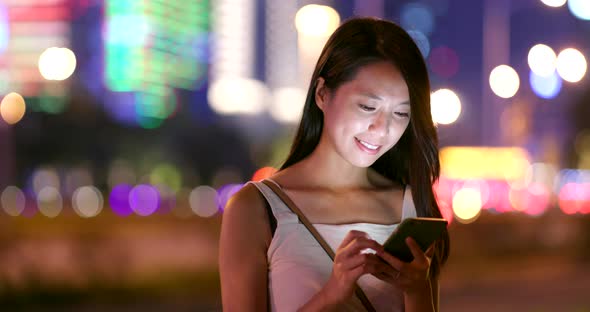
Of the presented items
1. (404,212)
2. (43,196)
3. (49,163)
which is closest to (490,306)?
(404,212)

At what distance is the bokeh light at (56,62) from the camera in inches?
946

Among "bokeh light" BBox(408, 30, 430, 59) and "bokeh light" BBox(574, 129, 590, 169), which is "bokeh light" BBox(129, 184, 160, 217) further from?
"bokeh light" BBox(408, 30, 430, 59)

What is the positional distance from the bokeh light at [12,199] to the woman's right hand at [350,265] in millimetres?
37162

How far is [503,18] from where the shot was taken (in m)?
24.7

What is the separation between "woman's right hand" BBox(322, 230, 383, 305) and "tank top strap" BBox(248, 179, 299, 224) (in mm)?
281

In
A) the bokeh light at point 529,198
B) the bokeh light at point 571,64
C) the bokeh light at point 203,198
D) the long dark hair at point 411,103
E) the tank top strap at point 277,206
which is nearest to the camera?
the tank top strap at point 277,206

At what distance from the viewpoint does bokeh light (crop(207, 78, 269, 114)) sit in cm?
3169

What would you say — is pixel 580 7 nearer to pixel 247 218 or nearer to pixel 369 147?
pixel 369 147

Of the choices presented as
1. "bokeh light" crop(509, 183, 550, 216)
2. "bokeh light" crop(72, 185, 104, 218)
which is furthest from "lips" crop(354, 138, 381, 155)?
"bokeh light" crop(72, 185, 104, 218)

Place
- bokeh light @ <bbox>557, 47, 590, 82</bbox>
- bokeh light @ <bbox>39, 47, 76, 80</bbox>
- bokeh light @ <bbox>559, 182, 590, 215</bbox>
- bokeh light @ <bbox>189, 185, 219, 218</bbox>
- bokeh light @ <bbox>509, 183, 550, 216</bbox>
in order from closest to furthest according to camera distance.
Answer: bokeh light @ <bbox>557, 47, 590, 82</bbox> → bokeh light @ <bbox>39, 47, 76, 80</bbox> → bokeh light @ <bbox>509, 183, 550, 216</bbox> → bokeh light @ <bbox>559, 182, 590, 215</bbox> → bokeh light @ <bbox>189, 185, 219, 218</bbox>

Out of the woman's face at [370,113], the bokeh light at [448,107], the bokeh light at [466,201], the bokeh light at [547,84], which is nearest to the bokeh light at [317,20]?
the bokeh light at [448,107]

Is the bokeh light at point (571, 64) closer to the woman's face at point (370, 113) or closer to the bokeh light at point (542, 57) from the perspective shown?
the bokeh light at point (542, 57)

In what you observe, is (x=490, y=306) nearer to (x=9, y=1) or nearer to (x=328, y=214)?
A: (x=328, y=214)

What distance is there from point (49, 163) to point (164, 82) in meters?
11.9
